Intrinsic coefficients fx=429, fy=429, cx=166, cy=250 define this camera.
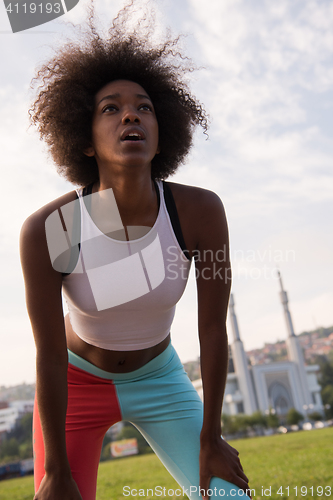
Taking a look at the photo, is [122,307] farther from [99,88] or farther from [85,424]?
[99,88]

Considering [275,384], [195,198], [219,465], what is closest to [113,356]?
[219,465]

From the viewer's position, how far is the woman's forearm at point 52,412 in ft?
5.91

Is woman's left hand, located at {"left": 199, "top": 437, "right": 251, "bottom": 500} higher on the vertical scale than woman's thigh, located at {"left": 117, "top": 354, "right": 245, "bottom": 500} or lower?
lower

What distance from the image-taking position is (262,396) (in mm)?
53219

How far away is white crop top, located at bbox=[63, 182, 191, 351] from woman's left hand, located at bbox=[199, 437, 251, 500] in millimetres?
574

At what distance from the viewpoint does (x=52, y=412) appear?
5.98 ft

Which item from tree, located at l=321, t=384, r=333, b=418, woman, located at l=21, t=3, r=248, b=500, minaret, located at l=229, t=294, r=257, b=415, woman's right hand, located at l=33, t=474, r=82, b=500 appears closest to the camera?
woman's right hand, located at l=33, t=474, r=82, b=500

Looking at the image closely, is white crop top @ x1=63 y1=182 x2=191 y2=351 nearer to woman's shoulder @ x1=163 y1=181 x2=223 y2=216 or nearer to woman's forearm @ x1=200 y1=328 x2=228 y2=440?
woman's shoulder @ x1=163 y1=181 x2=223 y2=216

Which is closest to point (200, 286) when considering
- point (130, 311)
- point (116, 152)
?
point (130, 311)

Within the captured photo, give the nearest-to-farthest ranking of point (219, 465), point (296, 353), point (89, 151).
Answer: point (219, 465), point (89, 151), point (296, 353)

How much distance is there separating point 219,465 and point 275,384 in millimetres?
58581

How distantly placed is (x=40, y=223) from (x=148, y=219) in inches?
20.6

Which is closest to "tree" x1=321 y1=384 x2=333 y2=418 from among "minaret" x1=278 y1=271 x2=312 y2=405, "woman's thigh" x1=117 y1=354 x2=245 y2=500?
"minaret" x1=278 y1=271 x2=312 y2=405

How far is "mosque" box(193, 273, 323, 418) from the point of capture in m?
53.6
